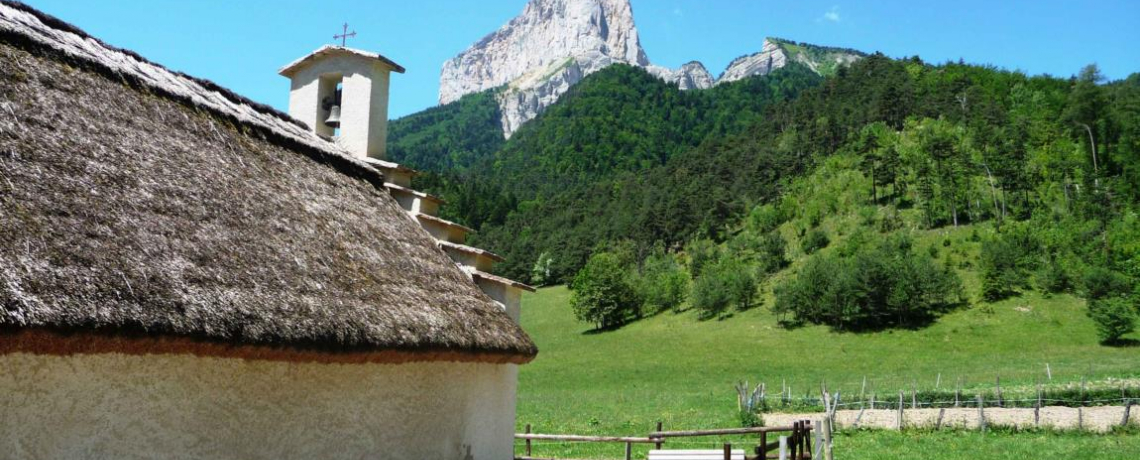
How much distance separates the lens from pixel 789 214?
309ft

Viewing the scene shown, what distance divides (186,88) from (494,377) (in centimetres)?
507

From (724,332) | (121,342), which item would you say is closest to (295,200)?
(121,342)

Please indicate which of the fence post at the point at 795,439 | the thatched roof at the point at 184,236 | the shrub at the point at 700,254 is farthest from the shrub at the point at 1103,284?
the thatched roof at the point at 184,236

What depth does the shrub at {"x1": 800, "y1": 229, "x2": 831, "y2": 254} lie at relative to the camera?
82.1 metres

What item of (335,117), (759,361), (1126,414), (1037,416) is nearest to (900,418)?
(1037,416)

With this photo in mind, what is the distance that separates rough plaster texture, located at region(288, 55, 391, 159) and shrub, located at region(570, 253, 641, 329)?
197 feet

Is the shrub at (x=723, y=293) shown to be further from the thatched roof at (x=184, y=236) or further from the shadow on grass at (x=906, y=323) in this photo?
the thatched roof at (x=184, y=236)

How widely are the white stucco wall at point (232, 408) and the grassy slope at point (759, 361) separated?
16.3 meters

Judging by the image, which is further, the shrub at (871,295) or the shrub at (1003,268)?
the shrub at (1003,268)

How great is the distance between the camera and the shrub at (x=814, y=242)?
8210 centimetres

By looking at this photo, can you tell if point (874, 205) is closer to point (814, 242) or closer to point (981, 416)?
point (814, 242)

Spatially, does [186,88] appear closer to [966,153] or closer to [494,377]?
[494,377]

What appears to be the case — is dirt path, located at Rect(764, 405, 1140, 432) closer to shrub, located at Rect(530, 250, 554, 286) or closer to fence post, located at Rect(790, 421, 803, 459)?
fence post, located at Rect(790, 421, 803, 459)

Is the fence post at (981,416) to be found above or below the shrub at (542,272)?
below
